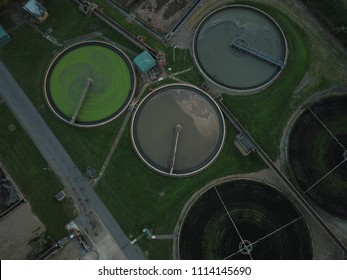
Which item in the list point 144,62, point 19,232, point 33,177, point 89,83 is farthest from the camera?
point 89,83

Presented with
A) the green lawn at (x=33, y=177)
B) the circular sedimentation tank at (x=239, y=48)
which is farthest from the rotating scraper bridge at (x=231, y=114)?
the green lawn at (x=33, y=177)

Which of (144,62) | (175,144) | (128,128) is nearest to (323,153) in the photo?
(175,144)

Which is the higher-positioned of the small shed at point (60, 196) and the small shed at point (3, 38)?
the small shed at point (3, 38)

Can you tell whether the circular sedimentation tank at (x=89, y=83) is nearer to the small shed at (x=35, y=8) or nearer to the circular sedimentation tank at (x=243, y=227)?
the small shed at (x=35, y=8)

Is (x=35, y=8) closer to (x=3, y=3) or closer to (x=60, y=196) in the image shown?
(x=3, y=3)

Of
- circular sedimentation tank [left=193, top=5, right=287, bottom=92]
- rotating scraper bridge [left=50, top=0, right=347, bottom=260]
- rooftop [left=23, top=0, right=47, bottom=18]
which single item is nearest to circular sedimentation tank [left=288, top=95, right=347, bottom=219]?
rotating scraper bridge [left=50, top=0, right=347, bottom=260]

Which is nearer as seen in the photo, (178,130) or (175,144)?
(175,144)

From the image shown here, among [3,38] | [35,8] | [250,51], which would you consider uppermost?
[35,8]
